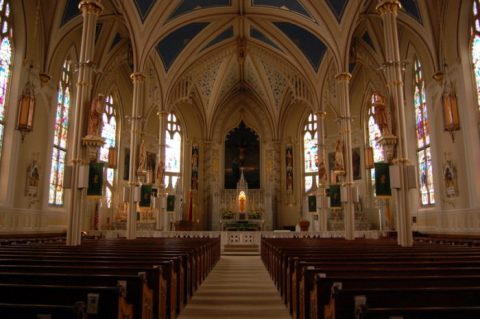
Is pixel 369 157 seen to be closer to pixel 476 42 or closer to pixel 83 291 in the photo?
pixel 476 42

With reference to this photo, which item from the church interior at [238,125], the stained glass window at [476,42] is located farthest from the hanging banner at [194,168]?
the stained glass window at [476,42]

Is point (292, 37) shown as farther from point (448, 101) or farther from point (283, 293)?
point (283, 293)

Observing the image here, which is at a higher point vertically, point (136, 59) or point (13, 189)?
point (136, 59)

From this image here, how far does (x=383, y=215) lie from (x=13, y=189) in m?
20.1

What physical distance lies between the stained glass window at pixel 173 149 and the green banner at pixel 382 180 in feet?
66.9

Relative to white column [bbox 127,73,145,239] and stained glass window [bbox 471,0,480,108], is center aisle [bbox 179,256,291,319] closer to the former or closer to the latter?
white column [bbox 127,73,145,239]

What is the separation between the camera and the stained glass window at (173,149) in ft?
101

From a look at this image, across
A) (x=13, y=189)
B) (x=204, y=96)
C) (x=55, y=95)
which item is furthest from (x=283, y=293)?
(x=204, y=96)

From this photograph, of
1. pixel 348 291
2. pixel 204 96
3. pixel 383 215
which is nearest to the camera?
pixel 348 291

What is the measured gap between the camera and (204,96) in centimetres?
3133

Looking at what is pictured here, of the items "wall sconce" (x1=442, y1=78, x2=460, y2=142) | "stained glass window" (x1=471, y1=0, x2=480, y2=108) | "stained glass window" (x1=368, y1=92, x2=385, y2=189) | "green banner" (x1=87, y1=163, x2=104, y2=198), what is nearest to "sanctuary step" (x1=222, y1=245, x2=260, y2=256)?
Result: "green banner" (x1=87, y1=163, x2=104, y2=198)

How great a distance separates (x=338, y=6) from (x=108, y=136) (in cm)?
1621

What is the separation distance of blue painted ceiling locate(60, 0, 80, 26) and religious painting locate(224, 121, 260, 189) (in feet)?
56.2

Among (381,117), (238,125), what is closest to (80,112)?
(381,117)
